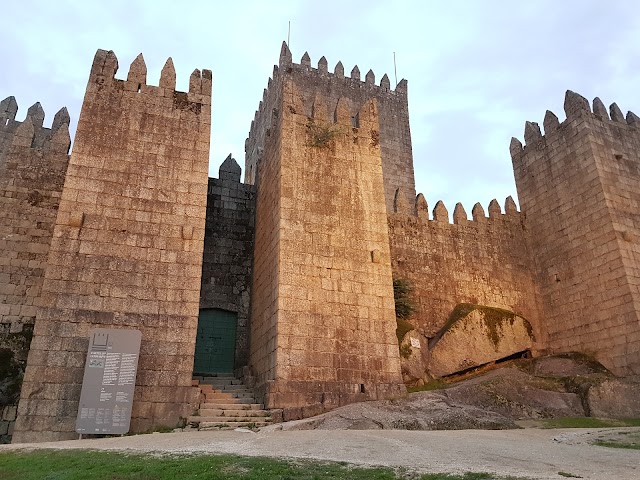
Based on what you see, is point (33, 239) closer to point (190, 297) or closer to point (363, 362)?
point (190, 297)

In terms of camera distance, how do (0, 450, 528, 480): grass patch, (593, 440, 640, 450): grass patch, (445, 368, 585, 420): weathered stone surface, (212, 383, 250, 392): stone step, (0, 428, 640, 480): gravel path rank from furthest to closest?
(212, 383, 250, 392): stone step < (445, 368, 585, 420): weathered stone surface < (593, 440, 640, 450): grass patch < (0, 428, 640, 480): gravel path < (0, 450, 528, 480): grass patch

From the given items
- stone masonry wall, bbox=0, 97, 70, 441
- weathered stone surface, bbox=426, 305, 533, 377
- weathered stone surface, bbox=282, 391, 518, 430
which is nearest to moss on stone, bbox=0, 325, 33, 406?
stone masonry wall, bbox=0, 97, 70, 441

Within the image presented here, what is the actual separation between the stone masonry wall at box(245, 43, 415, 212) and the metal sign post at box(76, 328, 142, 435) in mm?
20194

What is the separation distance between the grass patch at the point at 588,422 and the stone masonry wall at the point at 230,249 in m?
8.08

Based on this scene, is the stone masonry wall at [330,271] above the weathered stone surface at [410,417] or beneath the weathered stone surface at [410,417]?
above

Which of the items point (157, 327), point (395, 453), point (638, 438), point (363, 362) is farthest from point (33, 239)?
point (638, 438)

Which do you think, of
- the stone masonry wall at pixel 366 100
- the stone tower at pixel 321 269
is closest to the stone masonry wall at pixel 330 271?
the stone tower at pixel 321 269

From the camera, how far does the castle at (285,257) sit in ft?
35.7

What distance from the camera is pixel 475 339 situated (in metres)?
16.1

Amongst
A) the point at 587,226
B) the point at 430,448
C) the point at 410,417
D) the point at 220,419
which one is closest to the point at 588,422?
the point at 410,417

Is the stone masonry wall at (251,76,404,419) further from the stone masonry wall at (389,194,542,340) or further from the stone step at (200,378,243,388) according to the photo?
the stone masonry wall at (389,194,542,340)

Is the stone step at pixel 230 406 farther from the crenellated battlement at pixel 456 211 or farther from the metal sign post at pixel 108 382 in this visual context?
the crenellated battlement at pixel 456 211

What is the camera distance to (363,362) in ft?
40.0

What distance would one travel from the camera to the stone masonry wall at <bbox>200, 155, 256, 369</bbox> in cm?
1543
